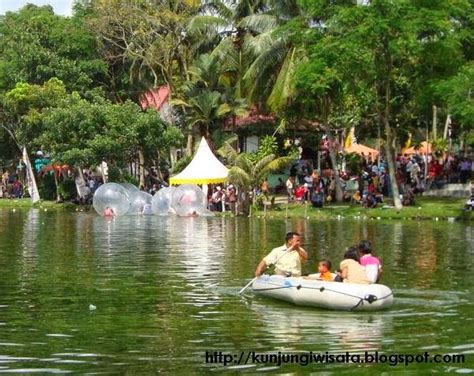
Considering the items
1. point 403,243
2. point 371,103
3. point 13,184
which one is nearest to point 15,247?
point 403,243

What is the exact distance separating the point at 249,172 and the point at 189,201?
11.0 feet

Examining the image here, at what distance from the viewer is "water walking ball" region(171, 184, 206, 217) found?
53.0 meters

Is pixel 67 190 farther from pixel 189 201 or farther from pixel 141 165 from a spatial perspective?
pixel 189 201

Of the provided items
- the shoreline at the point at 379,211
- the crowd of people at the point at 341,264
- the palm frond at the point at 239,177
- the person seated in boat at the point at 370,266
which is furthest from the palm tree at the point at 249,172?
the person seated in boat at the point at 370,266

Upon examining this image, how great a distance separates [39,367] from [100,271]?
12136 mm

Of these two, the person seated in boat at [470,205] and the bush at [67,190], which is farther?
the bush at [67,190]

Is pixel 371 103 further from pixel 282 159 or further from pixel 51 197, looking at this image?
pixel 51 197

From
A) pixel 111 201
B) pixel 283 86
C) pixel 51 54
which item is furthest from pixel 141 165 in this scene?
pixel 283 86

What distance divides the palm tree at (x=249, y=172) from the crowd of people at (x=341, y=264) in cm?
3064

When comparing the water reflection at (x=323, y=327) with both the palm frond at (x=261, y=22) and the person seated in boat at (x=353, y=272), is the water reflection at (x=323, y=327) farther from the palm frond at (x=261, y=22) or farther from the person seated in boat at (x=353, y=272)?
the palm frond at (x=261, y=22)

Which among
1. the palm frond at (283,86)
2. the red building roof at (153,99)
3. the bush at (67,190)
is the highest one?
the red building roof at (153,99)

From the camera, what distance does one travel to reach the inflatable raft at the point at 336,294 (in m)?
19.2

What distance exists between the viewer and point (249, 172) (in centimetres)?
5353

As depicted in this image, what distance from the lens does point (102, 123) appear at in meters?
63.1
